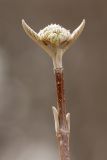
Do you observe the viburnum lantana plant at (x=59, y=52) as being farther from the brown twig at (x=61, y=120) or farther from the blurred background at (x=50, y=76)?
the blurred background at (x=50, y=76)

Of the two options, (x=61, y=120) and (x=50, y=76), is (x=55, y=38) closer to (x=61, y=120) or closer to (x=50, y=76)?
(x=61, y=120)

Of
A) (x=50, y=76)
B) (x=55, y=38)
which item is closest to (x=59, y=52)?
(x=55, y=38)

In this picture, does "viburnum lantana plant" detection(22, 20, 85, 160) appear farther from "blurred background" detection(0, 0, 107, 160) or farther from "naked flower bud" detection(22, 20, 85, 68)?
"blurred background" detection(0, 0, 107, 160)

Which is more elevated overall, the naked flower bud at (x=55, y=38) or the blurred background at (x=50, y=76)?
the blurred background at (x=50, y=76)

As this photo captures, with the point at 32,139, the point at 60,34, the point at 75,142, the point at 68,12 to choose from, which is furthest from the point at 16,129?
the point at 60,34

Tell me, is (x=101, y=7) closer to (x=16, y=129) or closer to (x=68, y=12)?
(x=68, y=12)

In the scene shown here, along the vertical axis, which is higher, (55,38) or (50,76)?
(50,76)

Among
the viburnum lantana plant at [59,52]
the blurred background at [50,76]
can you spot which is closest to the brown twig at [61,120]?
the viburnum lantana plant at [59,52]

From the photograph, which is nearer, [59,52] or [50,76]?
[59,52]
